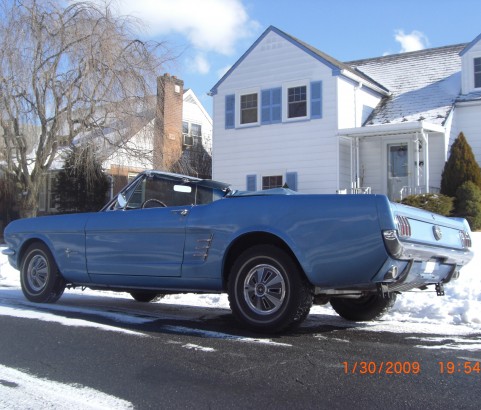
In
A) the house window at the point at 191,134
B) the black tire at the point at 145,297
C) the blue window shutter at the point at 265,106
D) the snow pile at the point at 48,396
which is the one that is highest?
the house window at the point at 191,134

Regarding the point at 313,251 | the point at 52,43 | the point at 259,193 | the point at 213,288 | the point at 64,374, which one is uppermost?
the point at 52,43

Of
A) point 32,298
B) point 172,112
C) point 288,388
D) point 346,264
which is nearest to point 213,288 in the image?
point 346,264

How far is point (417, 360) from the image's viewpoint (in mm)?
4254

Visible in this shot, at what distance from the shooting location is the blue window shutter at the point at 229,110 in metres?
20.1

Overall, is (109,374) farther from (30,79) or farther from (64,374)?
(30,79)

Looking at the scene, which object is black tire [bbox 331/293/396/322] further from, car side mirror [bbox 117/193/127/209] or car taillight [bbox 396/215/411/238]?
car side mirror [bbox 117/193/127/209]

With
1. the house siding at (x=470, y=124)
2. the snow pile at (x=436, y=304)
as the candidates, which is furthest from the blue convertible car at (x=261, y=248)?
the house siding at (x=470, y=124)

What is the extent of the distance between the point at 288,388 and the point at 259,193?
224cm

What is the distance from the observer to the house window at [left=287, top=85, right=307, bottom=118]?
18672 mm

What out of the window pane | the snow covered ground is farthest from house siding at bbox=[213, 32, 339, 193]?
the snow covered ground

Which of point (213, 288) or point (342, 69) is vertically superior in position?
point (342, 69)

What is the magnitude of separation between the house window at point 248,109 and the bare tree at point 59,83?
4243 mm

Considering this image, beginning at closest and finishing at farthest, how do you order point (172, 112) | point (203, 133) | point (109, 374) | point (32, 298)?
point (109, 374) < point (32, 298) < point (172, 112) < point (203, 133)

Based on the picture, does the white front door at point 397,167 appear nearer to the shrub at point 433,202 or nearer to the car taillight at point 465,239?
the shrub at point 433,202
